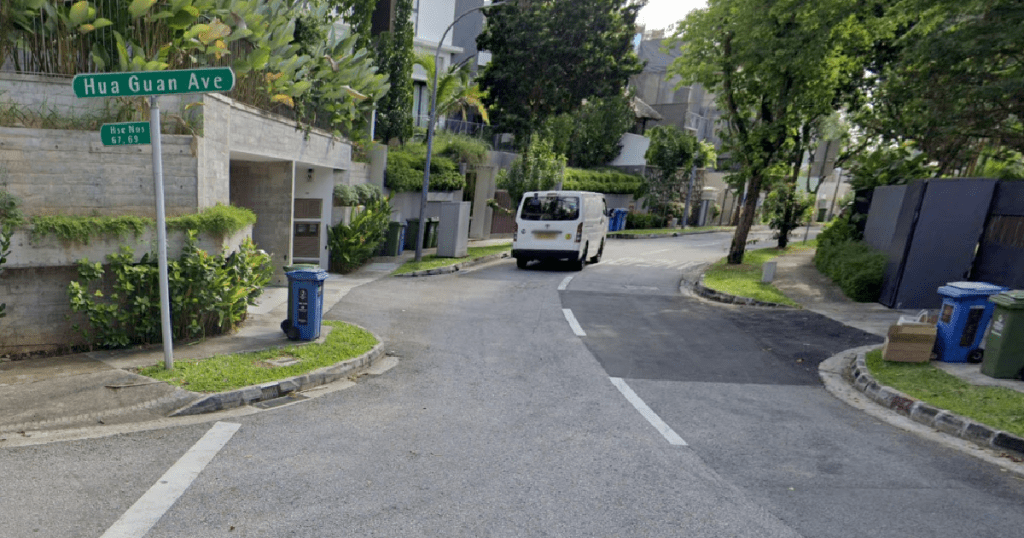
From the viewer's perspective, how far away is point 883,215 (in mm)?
14195

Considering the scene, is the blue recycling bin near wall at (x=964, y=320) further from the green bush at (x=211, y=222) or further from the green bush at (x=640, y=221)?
the green bush at (x=640, y=221)

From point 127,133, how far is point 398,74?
1508 centimetres

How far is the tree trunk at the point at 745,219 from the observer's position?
18042mm

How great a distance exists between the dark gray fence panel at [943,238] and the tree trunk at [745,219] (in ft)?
19.6

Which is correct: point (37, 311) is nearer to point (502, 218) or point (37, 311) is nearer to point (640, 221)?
point (502, 218)

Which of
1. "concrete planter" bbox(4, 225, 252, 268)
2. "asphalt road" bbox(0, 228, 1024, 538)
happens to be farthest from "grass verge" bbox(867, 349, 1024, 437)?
"concrete planter" bbox(4, 225, 252, 268)

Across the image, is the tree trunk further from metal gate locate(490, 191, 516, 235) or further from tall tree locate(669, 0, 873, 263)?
metal gate locate(490, 191, 516, 235)

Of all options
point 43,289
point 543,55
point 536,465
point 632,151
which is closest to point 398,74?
point 543,55

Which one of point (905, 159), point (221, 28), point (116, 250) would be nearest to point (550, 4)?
point (905, 159)

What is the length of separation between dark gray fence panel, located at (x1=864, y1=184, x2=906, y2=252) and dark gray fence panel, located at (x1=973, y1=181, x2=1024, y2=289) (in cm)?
181

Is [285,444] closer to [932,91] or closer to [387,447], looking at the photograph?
[387,447]

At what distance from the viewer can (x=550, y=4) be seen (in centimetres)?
2766

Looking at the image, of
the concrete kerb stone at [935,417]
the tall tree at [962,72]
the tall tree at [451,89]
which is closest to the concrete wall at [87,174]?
the concrete kerb stone at [935,417]

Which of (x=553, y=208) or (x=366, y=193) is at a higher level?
(x=553, y=208)
